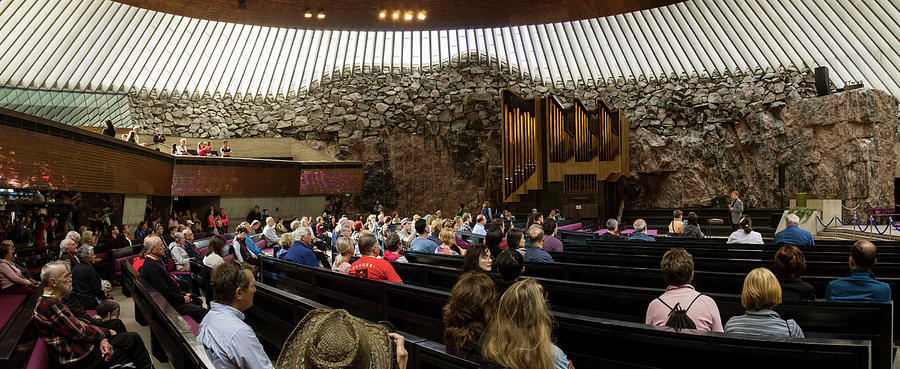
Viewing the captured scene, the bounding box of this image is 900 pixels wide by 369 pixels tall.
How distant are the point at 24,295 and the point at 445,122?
15.4m

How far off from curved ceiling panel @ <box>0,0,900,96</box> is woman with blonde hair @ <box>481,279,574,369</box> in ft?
49.5

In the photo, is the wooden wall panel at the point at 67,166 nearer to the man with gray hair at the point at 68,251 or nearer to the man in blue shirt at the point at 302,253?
the man with gray hair at the point at 68,251

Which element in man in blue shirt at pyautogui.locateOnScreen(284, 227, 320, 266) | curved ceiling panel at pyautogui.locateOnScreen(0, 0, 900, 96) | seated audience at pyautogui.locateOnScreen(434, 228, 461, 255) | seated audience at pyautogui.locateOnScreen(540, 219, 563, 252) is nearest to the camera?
man in blue shirt at pyautogui.locateOnScreen(284, 227, 320, 266)

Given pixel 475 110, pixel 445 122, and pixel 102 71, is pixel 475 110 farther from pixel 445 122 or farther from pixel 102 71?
pixel 102 71

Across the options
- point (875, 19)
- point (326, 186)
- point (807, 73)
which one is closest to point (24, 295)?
point (326, 186)

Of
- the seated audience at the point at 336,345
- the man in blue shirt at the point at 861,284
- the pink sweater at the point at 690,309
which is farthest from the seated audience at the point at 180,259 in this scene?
the man in blue shirt at the point at 861,284

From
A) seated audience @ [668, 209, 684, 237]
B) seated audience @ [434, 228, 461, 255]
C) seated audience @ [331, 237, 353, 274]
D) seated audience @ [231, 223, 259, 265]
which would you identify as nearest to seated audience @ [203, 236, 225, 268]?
seated audience @ [231, 223, 259, 265]

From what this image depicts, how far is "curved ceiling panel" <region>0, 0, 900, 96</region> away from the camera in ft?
47.1

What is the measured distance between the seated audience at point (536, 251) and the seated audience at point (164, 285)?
2739mm

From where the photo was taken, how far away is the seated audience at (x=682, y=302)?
8.36 feet

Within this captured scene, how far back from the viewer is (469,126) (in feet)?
63.5

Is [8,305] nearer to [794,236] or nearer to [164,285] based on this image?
[164,285]

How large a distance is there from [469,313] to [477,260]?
1365 mm

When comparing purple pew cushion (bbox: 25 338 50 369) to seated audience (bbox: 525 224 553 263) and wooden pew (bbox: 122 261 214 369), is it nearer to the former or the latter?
wooden pew (bbox: 122 261 214 369)
